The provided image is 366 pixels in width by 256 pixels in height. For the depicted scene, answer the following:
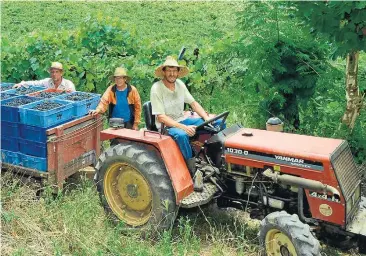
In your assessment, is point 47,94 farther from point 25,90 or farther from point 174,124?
point 174,124

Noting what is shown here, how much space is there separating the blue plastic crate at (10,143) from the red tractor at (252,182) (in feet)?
4.00

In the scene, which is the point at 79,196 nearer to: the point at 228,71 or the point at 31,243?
the point at 31,243

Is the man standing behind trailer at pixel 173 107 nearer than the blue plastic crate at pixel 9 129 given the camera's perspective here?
Yes

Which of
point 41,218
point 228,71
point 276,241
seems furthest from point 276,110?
point 41,218

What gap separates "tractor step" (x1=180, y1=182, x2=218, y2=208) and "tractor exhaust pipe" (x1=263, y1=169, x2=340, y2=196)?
649 millimetres

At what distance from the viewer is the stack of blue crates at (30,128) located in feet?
19.9

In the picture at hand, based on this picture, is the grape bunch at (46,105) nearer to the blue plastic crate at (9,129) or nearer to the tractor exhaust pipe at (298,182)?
the blue plastic crate at (9,129)

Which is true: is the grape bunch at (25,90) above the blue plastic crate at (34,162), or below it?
above

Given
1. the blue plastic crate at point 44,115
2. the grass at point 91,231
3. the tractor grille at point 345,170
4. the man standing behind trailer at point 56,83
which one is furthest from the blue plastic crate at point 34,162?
the tractor grille at point 345,170

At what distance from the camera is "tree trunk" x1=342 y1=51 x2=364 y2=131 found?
21.7 ft

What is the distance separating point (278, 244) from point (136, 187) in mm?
1606

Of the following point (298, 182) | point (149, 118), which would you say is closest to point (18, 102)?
point (149, 118)

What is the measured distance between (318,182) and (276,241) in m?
0.63

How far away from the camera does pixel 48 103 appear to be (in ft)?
21.2
